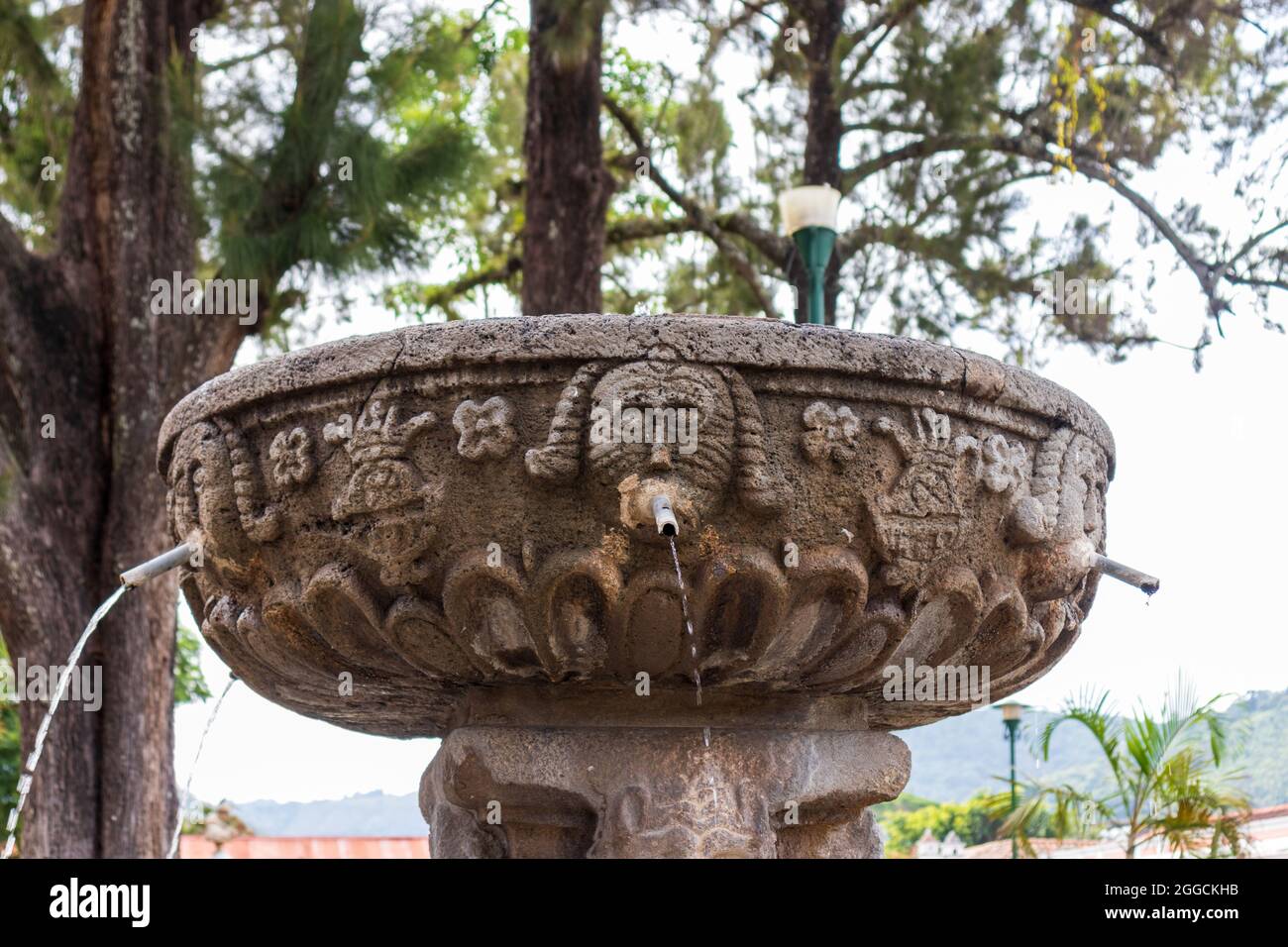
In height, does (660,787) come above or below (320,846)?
above

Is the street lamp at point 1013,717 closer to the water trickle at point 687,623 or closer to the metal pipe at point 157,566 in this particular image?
the water trickle at point 687,623

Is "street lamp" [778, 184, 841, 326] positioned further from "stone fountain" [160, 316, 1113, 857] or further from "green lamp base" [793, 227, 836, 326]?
"stone fountain" [160, 316, 1113, 857]

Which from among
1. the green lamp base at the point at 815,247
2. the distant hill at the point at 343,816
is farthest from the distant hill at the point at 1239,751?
the distant hill at the point at 343,816

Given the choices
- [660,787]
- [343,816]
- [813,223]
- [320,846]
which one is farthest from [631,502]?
[343,816]

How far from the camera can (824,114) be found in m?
7.71

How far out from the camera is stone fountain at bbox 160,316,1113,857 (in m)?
2.22

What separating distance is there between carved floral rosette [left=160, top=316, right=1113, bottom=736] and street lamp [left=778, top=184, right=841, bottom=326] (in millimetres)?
3234

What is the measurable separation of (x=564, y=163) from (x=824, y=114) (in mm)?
1611

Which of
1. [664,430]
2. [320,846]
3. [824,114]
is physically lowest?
[320,846]

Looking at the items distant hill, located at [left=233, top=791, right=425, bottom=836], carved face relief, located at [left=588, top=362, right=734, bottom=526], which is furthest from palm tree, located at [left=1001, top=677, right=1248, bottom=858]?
distant hill, located at [left=233, top=791, right=425, bottom=836]

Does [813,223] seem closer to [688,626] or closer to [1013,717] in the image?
[688,626]

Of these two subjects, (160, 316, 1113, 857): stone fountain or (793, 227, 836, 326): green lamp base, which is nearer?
(160, 316, 1113, 857): stone fountain

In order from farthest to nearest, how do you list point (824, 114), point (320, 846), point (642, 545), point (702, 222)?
point (320, 846), point (702, 222), point (824, 114), point (642, 545)

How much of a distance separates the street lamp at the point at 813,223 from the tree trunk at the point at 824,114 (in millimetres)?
1740
